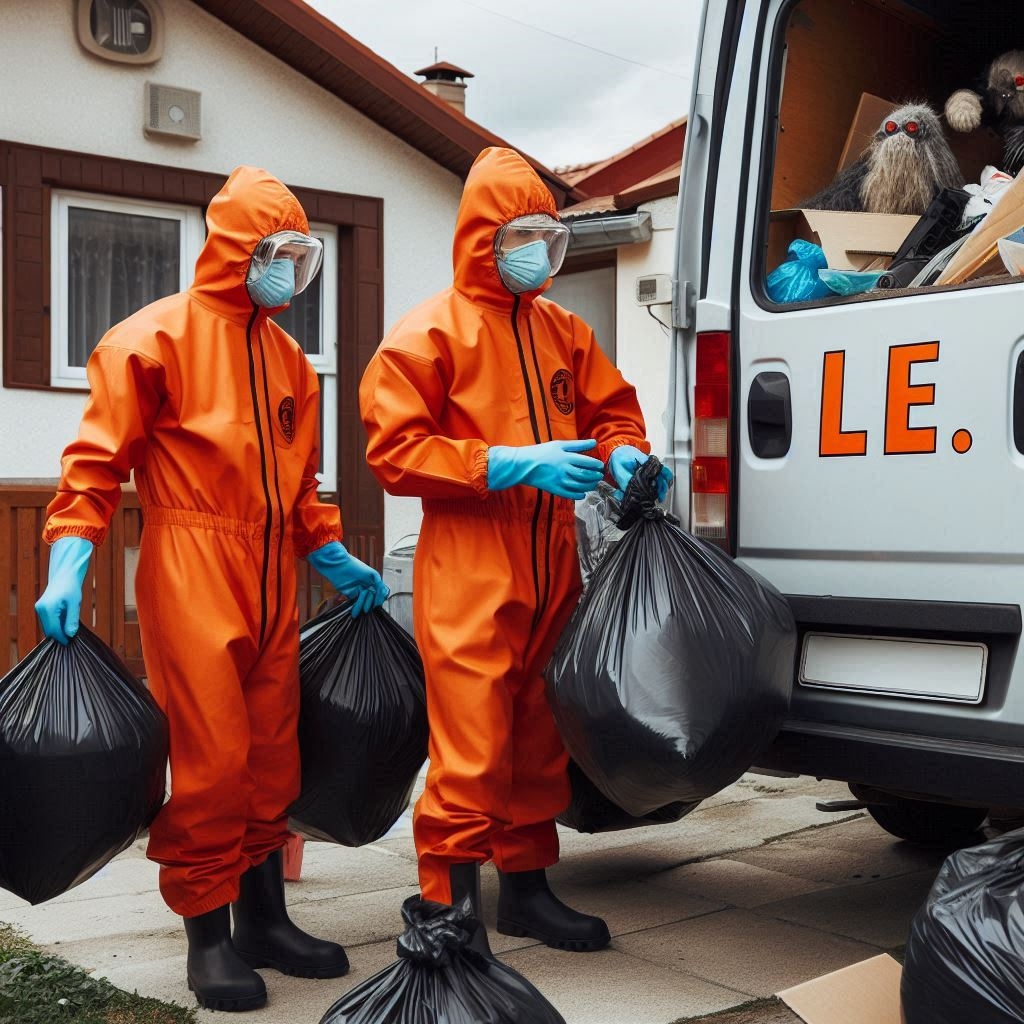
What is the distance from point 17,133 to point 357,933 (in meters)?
5.02

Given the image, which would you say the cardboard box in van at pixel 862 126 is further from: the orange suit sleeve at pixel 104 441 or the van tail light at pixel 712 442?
the orange suit sleeve at pixel 104 441

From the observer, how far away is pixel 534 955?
10.5ft

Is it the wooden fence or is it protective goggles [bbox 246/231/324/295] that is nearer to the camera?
protective goggles [bbox 246/231/324/295]

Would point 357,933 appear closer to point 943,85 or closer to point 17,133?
point 943,85

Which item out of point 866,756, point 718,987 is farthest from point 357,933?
point 866,756

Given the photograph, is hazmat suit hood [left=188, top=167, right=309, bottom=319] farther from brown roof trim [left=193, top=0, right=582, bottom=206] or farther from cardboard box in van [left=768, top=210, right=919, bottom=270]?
brown roof trim [left=193, top=0, right=582, bottom=206]

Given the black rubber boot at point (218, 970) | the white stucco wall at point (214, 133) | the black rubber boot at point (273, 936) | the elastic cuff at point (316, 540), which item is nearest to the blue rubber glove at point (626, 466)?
the elastic cuff at point (316, 540)

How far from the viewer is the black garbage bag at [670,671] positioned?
2652mm

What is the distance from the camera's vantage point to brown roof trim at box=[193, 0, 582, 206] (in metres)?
7.59

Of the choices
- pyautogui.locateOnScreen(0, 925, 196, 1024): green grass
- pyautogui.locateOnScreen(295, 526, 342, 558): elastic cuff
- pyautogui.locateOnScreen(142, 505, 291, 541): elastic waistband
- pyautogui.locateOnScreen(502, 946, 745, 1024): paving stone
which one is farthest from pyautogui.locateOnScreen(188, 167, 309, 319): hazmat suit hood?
pyautogui.locateOnScreen(502, 946, 745, 1024): paving stone

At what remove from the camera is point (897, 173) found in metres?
3.54

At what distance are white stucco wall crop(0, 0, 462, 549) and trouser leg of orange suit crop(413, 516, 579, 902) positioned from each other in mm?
4526

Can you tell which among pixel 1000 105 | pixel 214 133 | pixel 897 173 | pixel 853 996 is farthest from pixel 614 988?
pixel 214 133

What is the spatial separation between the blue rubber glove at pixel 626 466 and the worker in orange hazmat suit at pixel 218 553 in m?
0.73
